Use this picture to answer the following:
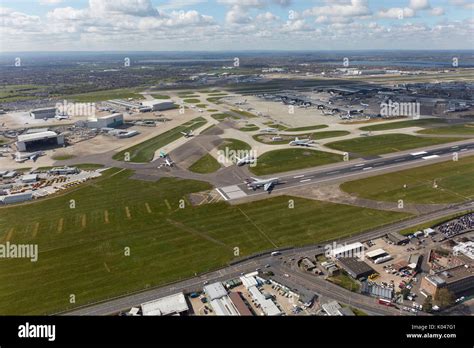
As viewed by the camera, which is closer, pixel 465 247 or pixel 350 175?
pixel 465 247

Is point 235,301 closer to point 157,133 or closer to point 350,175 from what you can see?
point 350,175

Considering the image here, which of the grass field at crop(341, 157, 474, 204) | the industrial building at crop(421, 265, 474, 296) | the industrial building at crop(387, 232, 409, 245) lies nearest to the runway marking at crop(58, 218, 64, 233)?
the industrial building at crop(387, 232, 409, 245)

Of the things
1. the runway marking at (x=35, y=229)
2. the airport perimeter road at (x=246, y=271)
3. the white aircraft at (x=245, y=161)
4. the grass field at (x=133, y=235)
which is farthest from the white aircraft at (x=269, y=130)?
the runway marking at (x=35, y=229)
